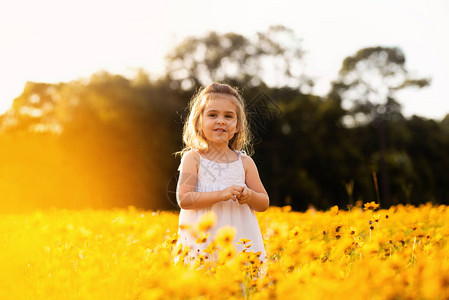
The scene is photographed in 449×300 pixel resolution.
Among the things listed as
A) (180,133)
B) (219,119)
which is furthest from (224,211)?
(180,133)

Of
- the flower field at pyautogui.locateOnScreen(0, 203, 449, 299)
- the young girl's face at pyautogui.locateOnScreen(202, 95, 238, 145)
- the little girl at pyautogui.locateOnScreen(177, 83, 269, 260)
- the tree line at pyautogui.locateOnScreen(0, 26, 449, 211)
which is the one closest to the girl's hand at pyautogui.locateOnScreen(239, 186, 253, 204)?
the little girl at pyautogui.locateOnScreen(177, 83, 269, 260)

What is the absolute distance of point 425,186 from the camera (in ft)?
70.0

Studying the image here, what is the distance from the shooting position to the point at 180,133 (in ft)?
51.9

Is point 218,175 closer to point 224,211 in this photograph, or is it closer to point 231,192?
point 224,211

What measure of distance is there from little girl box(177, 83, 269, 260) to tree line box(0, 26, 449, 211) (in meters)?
9.81

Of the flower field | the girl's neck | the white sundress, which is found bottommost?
the flower field

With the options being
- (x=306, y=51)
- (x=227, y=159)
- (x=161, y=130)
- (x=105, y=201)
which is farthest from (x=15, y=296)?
(x=306, y=51)

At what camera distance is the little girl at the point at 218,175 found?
3.07 metres

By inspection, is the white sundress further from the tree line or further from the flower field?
the tree line

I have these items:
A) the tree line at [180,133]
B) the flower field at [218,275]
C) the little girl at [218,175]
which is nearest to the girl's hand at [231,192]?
the little girl at [218,175]

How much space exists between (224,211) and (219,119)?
0.63 meters

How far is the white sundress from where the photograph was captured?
123 inches

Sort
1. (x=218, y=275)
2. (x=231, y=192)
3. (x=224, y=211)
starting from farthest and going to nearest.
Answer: (x=224, y=211), (x=231, y=192), (x=218, y=275)

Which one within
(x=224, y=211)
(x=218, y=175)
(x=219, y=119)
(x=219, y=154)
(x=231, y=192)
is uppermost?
(x=219, y=119)
